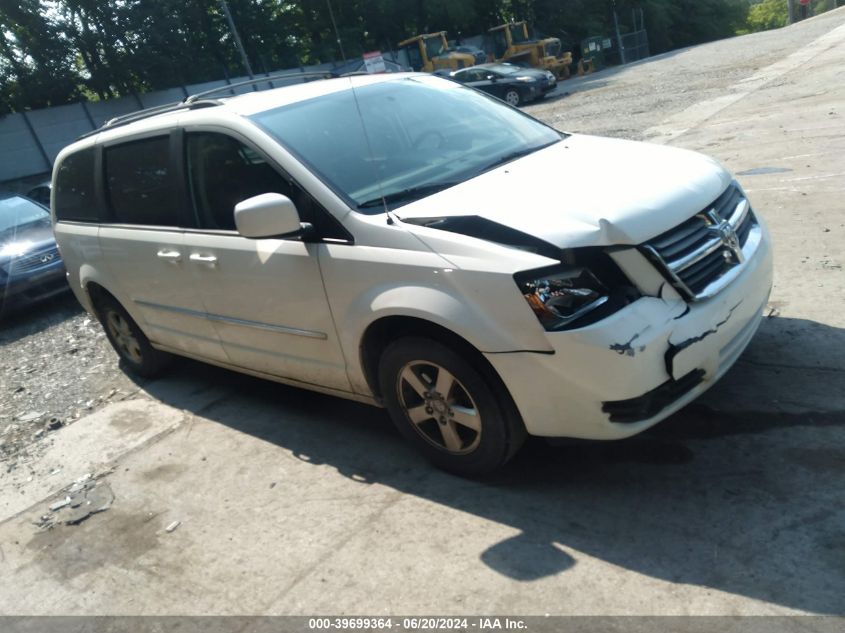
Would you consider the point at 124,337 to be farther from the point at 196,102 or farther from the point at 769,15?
the point at 769,15

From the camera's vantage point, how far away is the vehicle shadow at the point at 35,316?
8.35m

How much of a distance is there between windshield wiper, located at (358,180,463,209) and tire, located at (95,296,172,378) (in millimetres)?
2722

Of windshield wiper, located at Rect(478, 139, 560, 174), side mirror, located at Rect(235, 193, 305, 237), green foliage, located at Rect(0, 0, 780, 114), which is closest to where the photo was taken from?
side mirror, located at Rect(235, 193, 305, 237)

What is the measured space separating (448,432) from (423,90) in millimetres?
2200

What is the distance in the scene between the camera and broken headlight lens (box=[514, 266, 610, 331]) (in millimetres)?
2844

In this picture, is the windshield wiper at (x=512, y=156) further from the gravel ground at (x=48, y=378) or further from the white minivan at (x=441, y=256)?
the gravel ground at (x=48, y=378)

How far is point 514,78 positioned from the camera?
79.0 ft

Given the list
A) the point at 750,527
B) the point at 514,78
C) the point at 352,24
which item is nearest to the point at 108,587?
the point at 750,527

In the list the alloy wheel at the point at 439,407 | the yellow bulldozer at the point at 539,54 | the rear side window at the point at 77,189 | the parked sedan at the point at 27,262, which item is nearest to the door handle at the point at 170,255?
the rear side window at the point at 77,189

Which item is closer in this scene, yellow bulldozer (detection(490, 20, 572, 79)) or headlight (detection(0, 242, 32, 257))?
headlight (detection(0, 242, 32, 257))

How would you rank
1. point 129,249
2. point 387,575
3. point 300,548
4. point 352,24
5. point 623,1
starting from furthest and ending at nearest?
1. point 623,1
2. point 352,24
3. point 129,249
4. point 300,548
5. point 387,575

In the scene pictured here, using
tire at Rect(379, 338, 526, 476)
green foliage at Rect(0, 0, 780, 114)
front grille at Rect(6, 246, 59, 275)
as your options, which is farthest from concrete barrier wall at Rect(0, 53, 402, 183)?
tire at Rect(379, 338, 526, 476)

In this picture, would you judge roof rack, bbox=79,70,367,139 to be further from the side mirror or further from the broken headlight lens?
the broken headlight lens

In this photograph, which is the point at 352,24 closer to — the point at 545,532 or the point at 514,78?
the point at 514,78
